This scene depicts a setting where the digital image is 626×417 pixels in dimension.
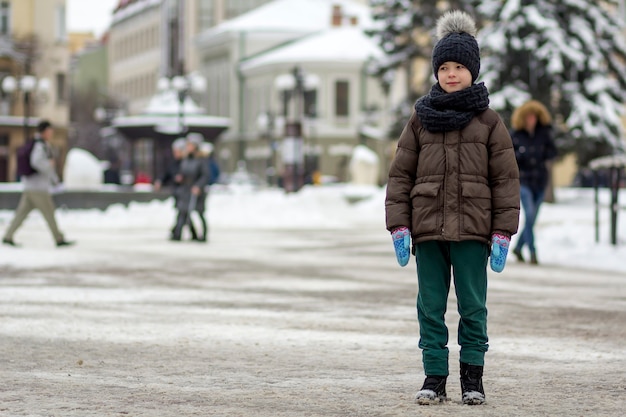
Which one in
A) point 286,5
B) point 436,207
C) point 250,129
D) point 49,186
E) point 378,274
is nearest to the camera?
point 436,207

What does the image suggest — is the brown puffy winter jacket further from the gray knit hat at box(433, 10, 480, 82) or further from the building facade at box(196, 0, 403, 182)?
the building facade at box(196, 0, 403, 182)

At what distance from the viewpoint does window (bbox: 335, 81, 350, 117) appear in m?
91.2

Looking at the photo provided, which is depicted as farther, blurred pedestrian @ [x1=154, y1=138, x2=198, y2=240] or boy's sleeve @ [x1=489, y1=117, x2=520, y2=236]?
blurred pedestrian @ [x1=154, y1=138, x2=198, y2=240]

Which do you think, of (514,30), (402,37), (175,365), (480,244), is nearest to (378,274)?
(175,365)

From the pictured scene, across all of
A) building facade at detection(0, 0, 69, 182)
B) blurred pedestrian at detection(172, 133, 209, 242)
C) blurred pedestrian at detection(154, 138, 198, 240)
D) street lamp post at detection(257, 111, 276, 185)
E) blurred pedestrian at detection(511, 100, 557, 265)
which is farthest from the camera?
street lamp post at detection(257, 111, 276, 185)

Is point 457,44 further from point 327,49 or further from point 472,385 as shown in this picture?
point 327,49

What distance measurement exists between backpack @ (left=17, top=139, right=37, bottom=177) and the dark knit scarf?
49.0 feet

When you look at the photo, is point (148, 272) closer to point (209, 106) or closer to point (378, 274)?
point (378, 274)

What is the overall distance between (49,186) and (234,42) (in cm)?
7644

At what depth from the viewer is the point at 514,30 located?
141 feet

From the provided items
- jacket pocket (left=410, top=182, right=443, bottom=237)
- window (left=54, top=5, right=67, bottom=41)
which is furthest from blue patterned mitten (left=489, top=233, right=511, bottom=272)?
window (left=54, top=5, right=67, bottom=41)

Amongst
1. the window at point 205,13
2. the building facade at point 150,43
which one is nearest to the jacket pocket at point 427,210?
the building facade at point 150,43

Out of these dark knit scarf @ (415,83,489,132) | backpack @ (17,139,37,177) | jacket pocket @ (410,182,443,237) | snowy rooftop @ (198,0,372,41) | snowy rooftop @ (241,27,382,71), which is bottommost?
backpack @ (17,139,37,177)

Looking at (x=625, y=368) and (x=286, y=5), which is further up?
(x=286, y=5)
